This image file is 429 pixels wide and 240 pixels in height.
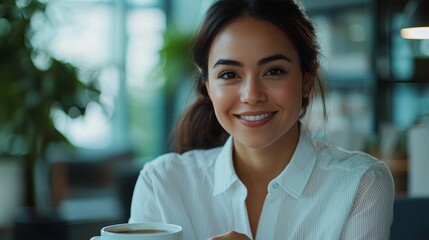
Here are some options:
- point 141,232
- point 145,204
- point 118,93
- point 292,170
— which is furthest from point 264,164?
point 118,93

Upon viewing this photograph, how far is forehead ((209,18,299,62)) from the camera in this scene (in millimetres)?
1707

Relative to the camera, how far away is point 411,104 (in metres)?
7.00

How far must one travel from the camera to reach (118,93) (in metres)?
9.45

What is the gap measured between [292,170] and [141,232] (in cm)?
55

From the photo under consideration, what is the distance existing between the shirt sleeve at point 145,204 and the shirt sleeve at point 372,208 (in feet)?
1.38

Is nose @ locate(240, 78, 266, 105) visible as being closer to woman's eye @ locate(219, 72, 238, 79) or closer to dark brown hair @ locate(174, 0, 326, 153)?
woman's eye @ locate(219, 72, 238, 79)

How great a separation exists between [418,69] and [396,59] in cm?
20

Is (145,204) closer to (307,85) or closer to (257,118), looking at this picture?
(257,118)

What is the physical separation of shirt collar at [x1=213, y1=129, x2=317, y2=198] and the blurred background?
22cm

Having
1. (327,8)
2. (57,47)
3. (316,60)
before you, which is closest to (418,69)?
(327,8)

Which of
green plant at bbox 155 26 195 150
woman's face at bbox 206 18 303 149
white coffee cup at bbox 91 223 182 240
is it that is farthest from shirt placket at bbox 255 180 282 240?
green plant at bbox 155 26 195 150

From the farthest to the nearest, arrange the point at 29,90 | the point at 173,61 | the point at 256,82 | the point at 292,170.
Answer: the point at 173,61, the point at 29,90, the point at 292,170, the point at 256,82

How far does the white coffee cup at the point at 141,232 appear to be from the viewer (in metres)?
1.24

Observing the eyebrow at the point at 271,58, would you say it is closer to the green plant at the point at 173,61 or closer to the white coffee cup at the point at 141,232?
the white coffee cup at the point at 141,232
